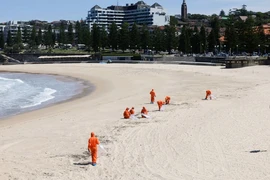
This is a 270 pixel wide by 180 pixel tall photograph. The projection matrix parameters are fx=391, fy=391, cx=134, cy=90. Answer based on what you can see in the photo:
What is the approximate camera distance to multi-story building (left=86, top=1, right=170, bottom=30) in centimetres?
17238

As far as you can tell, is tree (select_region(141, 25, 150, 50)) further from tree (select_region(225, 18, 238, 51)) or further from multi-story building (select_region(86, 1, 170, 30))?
multi-story building (select_region(86, 1, 170, 30))

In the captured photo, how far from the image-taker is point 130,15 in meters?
182

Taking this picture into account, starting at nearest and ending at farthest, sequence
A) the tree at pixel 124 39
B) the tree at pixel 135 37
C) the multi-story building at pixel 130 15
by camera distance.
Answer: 1. the tree at pixel 135 37
2. the tree at pixel 124 39
3. the multi-story building at pixel 130 15

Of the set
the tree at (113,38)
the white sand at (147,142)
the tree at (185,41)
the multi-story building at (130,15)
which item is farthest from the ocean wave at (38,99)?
the multi-story building at (130,15)

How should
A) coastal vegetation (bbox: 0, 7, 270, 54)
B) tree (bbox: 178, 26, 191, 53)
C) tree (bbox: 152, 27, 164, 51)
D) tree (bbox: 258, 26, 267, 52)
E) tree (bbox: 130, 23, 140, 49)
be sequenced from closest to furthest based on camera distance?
tree (bbox: 258, 26, 267, 52)
coastal vegetation (bbox: 0, 7, 270, 54)
tree (bbox: 178, 26, 191, 53)
tree (bbox: 152, 27, 164, 51)
tree (bbox: 130, 23, 140, 49)

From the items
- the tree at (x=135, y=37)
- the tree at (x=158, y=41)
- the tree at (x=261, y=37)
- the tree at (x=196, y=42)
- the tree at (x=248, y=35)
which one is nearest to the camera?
the tree at (x=248, y=35)

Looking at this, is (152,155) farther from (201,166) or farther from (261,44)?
(261,44)

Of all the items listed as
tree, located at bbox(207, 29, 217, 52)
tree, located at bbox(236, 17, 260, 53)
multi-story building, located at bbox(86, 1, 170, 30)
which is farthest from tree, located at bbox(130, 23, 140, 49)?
multi-story building, located at bbox(86, 1, 170, 30)

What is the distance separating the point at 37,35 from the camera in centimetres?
12225

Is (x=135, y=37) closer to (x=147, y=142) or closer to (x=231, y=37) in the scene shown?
(x=231, y=37)

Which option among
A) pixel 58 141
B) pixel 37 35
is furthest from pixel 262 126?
pixel 37 35

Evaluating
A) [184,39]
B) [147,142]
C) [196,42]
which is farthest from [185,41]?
[147,142]

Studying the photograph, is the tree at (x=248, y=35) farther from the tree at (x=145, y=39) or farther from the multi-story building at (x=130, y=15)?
the multi-story building at (x=130, y=15)

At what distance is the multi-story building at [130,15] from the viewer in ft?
566
